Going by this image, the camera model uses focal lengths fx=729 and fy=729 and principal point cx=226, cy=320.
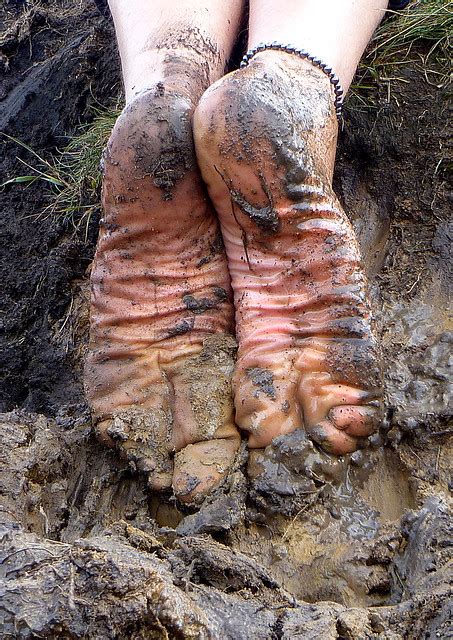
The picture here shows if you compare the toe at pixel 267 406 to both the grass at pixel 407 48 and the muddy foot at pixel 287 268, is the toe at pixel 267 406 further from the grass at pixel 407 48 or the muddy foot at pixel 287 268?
the grass at pixel 407 48

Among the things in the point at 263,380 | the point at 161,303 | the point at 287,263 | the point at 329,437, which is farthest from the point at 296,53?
the point at 329,437

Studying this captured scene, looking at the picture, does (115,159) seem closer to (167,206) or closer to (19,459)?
(167,206)

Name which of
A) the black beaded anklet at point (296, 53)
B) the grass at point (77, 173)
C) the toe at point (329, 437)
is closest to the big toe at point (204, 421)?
the toe at point (329, 437)

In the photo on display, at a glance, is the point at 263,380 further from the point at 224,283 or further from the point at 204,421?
the point at 224,283

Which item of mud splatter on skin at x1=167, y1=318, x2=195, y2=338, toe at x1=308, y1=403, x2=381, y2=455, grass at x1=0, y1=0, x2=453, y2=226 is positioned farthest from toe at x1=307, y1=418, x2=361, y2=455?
grass at x1=0, y1=0, x2=453, y2=226

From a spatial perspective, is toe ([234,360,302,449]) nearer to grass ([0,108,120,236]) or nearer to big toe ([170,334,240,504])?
big toe ([170,334,240,504])

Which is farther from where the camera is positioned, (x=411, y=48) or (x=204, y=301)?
(x=411, y=48)

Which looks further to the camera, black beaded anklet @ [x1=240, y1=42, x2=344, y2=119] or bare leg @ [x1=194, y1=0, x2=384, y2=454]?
black beaded anklet @ [x1=240, y1=42, x2=344, y2=119]
